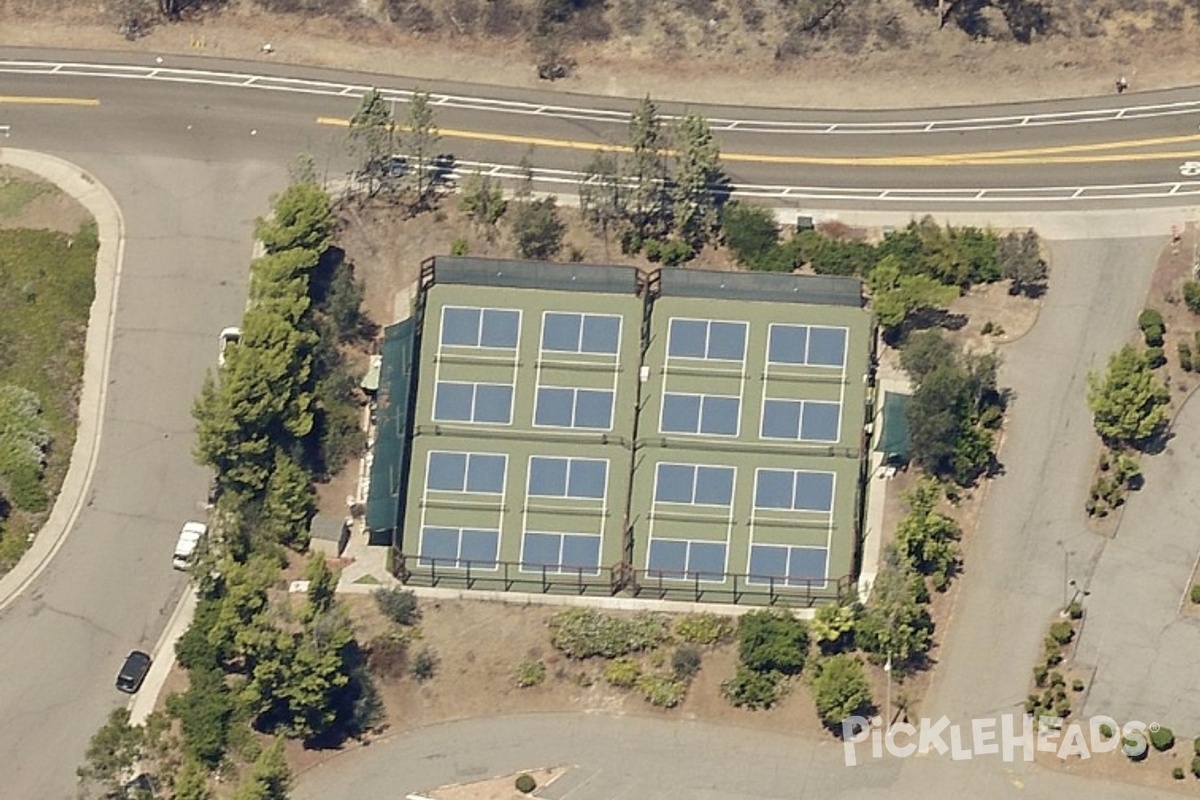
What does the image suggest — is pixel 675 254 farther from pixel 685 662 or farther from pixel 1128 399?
pixel 1128 399

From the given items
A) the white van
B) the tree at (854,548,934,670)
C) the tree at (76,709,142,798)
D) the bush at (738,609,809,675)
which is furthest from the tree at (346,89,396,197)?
the tree at (854,548,934,670)

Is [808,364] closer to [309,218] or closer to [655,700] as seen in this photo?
[655,700]

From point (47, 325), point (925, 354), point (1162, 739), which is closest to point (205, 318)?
point (47, 325)

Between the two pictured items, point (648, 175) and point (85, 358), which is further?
point (648, 175)

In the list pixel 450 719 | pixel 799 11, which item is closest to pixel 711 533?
pixel 450 719

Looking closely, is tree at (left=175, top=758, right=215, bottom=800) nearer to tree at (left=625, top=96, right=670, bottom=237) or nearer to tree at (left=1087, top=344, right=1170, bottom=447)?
tree at (left=625, top=96, right=670, bottom=237)

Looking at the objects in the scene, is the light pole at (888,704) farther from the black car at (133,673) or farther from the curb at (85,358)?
the curb at (85,358)
